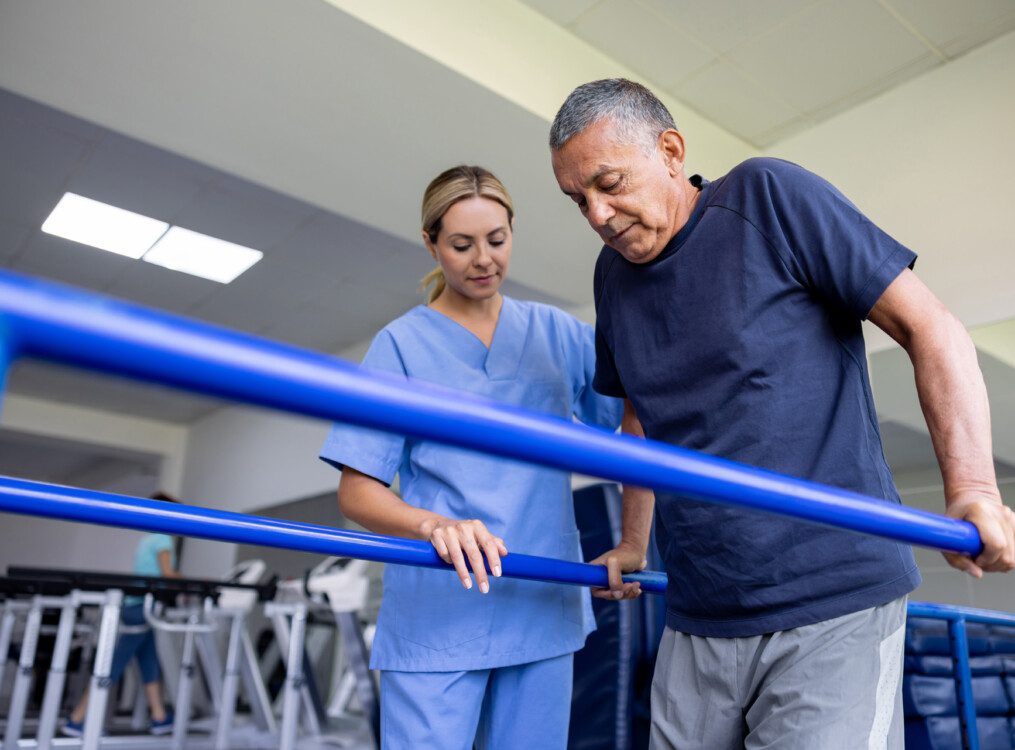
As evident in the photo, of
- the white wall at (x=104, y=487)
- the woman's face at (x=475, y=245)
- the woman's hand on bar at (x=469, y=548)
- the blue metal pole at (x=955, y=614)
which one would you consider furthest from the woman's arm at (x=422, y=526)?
the white wall at (x=104, y=487)

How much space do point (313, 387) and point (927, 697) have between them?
2117mm

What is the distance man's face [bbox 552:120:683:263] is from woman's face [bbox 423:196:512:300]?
11.5 inches

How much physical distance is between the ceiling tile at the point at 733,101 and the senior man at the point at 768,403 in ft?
10.4

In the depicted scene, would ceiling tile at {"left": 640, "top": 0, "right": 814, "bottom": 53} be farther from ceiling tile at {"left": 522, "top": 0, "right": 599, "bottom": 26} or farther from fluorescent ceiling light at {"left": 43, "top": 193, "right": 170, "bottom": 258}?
fluorescent ceiling light at {"left": 43, "top": 193, "right": 170, "bottom": 258}

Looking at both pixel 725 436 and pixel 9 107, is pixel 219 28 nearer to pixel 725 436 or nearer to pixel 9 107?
pixel 9 107

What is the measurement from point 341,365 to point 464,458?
93cm

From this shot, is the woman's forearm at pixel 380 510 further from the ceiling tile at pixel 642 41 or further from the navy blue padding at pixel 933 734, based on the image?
the ceiling tile at pixel 642 41

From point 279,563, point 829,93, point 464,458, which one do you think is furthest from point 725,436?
point 279,563

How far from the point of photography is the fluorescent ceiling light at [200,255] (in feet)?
19.1

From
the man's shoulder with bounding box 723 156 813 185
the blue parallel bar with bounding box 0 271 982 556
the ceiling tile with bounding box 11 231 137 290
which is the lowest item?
the blue parallel bar with bounding box 0 271 982 556

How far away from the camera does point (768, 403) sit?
1.10m

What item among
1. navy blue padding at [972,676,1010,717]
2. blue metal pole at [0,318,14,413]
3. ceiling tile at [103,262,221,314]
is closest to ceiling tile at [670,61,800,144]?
navy blue padding at [972,676,1010,717]

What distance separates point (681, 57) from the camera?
407cm

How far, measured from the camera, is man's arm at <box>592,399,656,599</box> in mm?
1415
